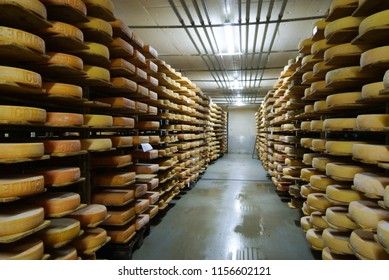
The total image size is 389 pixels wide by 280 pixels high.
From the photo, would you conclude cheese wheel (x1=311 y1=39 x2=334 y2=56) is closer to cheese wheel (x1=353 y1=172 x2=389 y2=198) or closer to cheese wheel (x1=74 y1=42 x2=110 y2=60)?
cheese wheel (x1=353 y1=172 x2=389 y2=198)

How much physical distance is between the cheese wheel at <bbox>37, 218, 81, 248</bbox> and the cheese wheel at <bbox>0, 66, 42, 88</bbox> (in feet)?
3.53

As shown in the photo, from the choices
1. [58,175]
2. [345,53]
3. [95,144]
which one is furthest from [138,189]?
[345,53]

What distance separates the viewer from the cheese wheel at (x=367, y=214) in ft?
6.35

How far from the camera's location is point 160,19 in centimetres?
496

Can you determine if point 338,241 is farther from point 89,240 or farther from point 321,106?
point 89,240

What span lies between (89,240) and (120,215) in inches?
22.7

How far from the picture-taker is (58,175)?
219cm

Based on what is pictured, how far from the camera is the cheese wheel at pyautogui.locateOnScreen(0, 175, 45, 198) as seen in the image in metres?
1.73

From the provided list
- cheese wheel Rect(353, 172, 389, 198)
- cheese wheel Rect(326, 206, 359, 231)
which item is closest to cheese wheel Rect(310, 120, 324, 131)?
cheese wheel Rect(326, 206, 359, 231)

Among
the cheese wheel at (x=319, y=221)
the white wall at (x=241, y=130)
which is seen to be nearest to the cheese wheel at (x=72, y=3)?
the cheese wheel at (x=319, y=221)

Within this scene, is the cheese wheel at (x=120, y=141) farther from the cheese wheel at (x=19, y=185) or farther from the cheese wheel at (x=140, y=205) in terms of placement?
the cheese wheel at (x=19, y=185)
